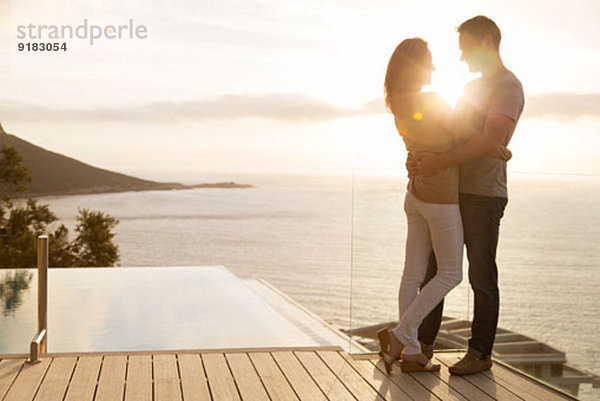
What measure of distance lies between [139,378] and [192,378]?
183 millimetres

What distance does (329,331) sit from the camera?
446 centimetres

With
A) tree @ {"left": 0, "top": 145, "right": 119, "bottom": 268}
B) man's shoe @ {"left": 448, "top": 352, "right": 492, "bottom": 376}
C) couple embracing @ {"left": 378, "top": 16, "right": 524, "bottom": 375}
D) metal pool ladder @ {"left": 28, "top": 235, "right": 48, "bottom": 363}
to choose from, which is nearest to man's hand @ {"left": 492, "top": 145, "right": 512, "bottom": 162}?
couple embracing @ {"left": 378, "top": 16, "right": 524, "bottom": 375}

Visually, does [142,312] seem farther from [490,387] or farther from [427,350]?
[490,387]

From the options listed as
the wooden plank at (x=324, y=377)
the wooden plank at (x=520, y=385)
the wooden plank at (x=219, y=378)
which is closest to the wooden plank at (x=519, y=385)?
the wooden plank at (x=520, y=385)

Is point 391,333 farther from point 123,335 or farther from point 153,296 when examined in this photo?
point 153,296

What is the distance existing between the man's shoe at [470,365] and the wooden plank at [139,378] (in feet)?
3.56

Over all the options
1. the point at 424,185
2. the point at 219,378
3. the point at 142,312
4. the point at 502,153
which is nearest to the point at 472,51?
the point at 502,153

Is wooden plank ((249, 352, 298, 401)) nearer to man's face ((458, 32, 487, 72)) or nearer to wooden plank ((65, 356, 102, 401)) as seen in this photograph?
wooden plank ((65, 356, 102, 401))

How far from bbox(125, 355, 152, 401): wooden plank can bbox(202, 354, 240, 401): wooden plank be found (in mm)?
Answer: 205

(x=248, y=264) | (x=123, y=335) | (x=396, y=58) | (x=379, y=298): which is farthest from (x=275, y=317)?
(x=248, y=264)

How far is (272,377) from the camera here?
108 inches

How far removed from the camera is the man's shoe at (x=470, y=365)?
2824 millimetres

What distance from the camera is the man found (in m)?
2.70

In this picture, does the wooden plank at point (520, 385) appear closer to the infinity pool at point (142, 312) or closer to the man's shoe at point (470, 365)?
the man's shoe at point (470, 365)
